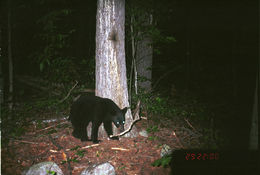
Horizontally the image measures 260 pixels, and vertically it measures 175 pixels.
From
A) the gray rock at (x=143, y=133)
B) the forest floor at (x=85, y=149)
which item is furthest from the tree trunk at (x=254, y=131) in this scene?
the gray rock at (x=143, y=133)

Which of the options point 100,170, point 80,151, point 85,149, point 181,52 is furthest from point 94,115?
point 181,52

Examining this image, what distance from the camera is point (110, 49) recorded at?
→ 15.4 feet

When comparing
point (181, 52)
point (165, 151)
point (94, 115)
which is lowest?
point (165, 151)

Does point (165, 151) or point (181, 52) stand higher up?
point (181, 52)

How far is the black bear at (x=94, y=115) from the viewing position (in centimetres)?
474

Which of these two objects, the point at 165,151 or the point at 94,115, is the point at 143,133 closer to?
the point at 165,151

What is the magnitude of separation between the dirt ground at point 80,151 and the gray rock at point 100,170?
0.20 meters

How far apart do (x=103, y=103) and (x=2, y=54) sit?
419cm

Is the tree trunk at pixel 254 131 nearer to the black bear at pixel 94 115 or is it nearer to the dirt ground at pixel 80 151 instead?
the dirt ground at pixel 80 151

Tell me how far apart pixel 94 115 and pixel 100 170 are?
158cm

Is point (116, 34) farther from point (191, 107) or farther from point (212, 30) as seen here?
point (212, 30)

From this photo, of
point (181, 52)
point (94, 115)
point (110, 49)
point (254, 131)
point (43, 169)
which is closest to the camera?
point (43, 169)

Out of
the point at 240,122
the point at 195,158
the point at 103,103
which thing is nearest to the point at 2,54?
the point at 103,103

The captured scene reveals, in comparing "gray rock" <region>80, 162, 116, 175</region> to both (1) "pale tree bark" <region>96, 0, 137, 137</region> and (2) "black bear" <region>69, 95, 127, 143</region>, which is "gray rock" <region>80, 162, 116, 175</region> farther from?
(1) "pale tree bark" <region>96, 0, 137, 137</region>
